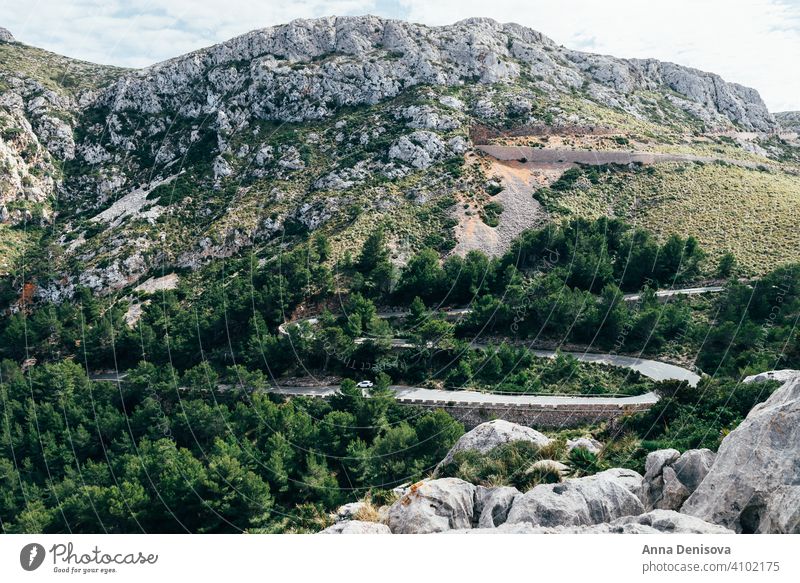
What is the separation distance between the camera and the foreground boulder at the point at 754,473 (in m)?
14.8

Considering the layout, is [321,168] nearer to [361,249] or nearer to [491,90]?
[361,249]

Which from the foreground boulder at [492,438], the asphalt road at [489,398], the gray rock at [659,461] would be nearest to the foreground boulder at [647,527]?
the gray rock at [659,461]

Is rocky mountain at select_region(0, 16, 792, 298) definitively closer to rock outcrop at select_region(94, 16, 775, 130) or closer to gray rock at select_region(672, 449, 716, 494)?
rock outcrop at select_region(94, 16, 775, 130)

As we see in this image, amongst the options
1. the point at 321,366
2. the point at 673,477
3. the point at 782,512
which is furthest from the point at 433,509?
the point at 321,366

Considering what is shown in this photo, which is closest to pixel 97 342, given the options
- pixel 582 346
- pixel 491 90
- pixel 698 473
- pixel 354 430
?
pixel 354 430

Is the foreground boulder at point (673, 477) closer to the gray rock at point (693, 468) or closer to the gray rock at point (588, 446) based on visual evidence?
the gray rock at point (693, 468)

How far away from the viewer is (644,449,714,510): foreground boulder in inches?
669

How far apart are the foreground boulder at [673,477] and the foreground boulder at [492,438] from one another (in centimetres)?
552

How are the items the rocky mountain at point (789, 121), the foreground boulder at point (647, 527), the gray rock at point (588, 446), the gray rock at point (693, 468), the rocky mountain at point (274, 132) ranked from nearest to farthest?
the foreground boulder at point (647, 527)
the gray rock at point (693, 468)
the gray rock at point (588, 446)
the rocky mountain at point (274, 132)
the rocky mountain at point (789, 121)

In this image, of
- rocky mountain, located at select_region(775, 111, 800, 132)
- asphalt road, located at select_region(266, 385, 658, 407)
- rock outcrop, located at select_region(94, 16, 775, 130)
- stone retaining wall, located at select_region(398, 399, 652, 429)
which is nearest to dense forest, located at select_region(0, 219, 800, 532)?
asphalt road, located at select_region(266, 385, 658, 407)

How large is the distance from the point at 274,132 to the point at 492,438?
2866 inches

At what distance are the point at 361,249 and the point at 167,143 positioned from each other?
46.1 meters

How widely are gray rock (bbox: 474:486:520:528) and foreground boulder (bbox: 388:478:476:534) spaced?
8.8 inches

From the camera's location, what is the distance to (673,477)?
57.1 feet
